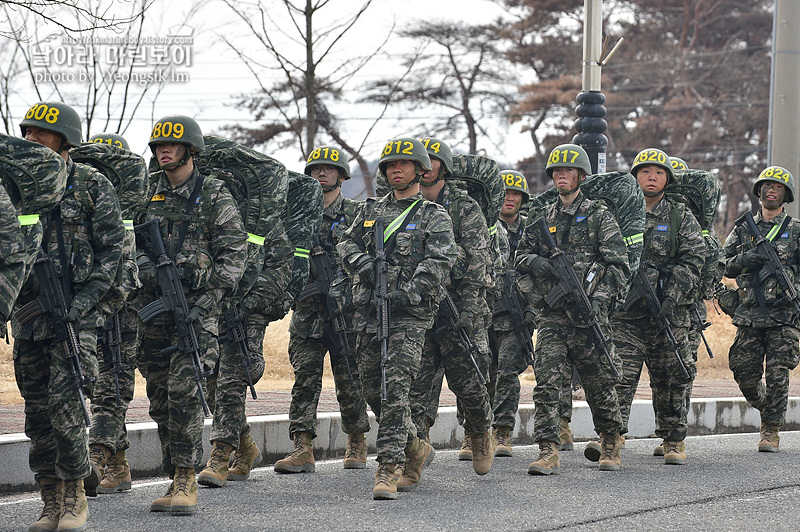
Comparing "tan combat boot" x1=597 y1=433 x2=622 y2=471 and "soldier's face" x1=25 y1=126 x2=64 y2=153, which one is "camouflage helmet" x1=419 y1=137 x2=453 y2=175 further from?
"soldier's face" x1=25 y1=126 x2=64 y2=153

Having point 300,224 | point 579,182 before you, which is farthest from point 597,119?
point 300,224

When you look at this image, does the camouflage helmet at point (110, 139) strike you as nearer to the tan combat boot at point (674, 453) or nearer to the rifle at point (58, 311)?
the rifle at point (58, 311)

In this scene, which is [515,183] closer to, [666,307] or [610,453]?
[666,307]

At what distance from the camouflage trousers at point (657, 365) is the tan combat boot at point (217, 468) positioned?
11.4ft

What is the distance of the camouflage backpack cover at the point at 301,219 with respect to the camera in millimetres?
8500

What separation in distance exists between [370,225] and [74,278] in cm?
224

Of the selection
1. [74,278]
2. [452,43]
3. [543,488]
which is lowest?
[543,488]

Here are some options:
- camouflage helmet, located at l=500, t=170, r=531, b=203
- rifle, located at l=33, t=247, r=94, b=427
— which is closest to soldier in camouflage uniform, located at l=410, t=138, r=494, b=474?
camouflage helmet, located at l=500, t=170, r=531, b=203

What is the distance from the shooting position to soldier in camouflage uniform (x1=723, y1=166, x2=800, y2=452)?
1055cm

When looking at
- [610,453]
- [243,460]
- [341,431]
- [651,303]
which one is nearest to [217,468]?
[243,460]

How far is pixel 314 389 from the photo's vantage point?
873 cm

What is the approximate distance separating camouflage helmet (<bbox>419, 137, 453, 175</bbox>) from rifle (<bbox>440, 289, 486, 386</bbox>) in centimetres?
97

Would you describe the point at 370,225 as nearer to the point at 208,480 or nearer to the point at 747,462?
the point at 208,480

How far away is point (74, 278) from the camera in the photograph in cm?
625
